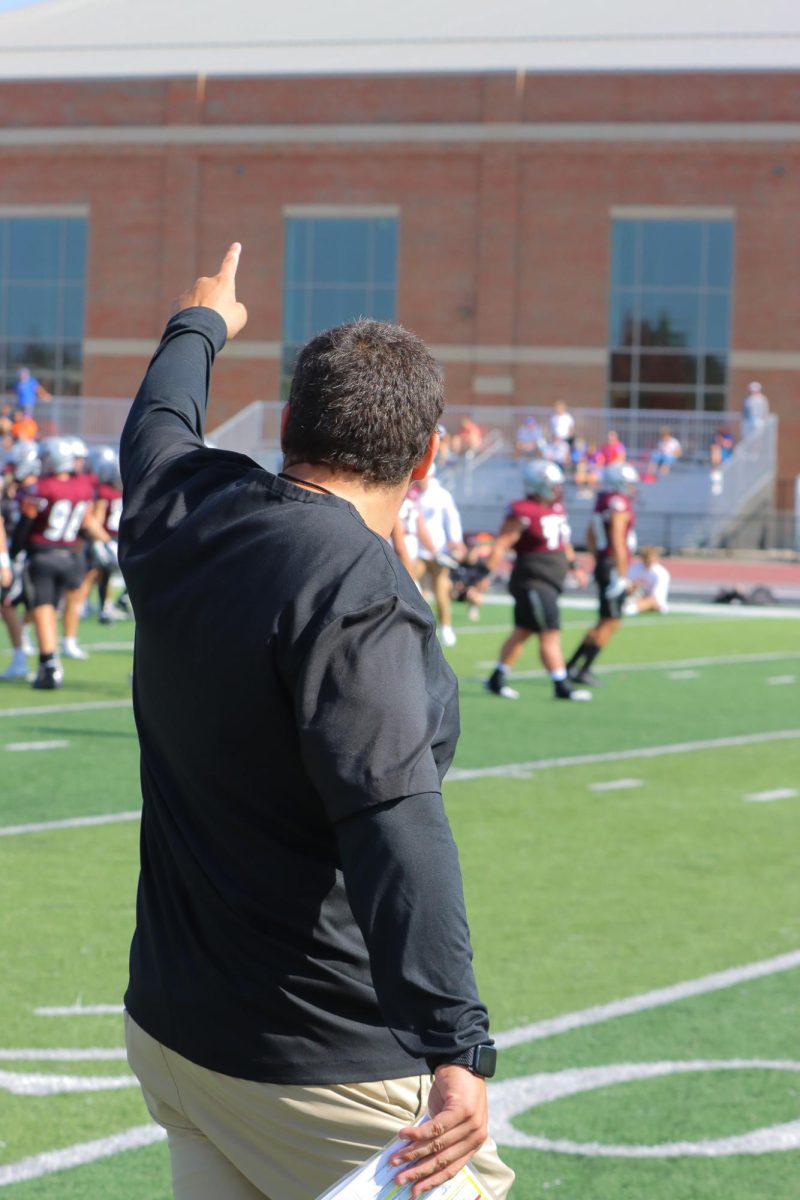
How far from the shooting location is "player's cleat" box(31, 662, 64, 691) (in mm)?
14844

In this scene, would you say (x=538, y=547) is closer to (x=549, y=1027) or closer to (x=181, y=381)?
(x=549, y=1027)

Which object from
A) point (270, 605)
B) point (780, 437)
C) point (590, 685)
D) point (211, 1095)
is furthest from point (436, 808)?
point (780, 437)

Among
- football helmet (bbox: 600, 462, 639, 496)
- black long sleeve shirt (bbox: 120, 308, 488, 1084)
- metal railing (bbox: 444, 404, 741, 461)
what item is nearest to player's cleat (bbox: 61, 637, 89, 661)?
football helmet (bbox: 600, 462, 639, 496)

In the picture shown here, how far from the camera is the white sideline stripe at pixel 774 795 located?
10.5m

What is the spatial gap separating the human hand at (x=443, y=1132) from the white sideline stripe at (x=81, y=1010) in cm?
374

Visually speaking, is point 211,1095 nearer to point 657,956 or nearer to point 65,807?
point 657,956

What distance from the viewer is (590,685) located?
1628cm

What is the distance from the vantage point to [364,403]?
8.16 feet

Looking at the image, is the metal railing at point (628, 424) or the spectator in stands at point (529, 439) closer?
the spectator in stands at point (529, 439)

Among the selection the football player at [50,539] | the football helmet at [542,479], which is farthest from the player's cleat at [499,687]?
the football player at [50,539]

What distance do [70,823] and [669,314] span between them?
38599 millimetres

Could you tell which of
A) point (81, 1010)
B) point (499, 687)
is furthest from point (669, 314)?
point (81, 1010)

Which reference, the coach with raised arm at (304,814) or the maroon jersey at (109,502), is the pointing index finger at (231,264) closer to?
the coach with raised arm at (304,814)

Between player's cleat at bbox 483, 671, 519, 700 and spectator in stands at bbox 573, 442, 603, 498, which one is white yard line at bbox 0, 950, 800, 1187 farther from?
spectator in stands at bbox 573, 442, 603, 498
